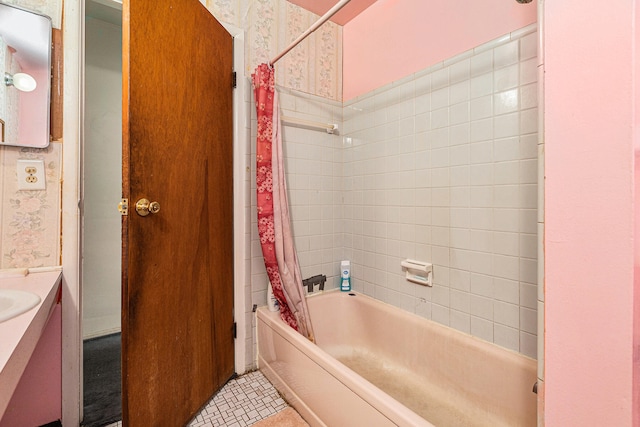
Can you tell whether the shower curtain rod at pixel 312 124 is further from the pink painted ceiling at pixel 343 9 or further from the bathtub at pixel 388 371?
the bathtub at pixel 388 371

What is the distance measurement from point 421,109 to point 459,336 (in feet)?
3.64

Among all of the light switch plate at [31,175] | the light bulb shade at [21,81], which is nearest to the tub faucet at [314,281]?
the light switch plate at [31,175]

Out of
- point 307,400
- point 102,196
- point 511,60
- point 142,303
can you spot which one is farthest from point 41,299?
point 511,60

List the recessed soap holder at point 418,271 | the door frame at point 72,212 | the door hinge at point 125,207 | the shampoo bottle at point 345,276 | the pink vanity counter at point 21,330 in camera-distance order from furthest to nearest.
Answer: the shampoo bottle at point 345,276 → the recessed soap holder at point 418,271 → the door frame at point 72,212 → the door hinge at point 125,207 → the pink vanity counter at point 21,330

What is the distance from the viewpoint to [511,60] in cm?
115

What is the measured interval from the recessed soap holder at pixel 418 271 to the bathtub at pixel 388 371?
0.20m

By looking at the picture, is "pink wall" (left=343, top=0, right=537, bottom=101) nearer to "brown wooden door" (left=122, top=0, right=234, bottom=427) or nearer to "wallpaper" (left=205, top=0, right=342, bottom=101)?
"wallpaper" (left=205, top=0, right=342, bottom=101)

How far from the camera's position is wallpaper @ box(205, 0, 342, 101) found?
5.28 ft

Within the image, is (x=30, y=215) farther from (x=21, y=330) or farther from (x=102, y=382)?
(x=102, y=382)

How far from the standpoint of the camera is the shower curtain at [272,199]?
1518 millimetres

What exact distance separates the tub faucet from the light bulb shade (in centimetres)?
154

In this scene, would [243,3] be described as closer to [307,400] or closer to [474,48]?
[474,48]

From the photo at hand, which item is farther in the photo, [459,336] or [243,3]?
[243,3]

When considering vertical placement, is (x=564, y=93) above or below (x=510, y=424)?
above
